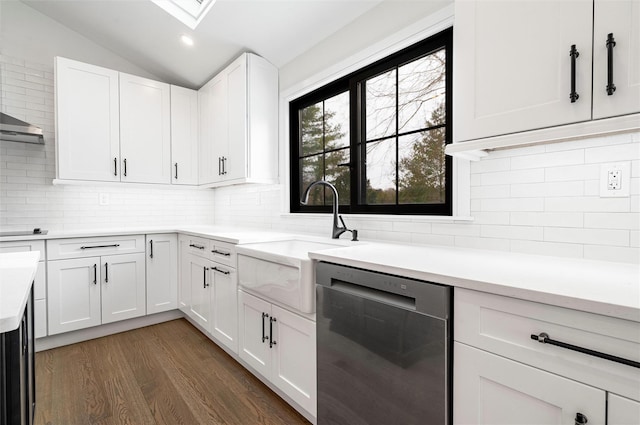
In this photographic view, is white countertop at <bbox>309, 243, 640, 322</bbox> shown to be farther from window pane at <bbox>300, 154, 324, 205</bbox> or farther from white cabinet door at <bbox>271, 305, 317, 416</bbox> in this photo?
window pane at <bbox>300, 154, 324, 205</bbox>

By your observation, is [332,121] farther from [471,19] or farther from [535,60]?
[535,60]

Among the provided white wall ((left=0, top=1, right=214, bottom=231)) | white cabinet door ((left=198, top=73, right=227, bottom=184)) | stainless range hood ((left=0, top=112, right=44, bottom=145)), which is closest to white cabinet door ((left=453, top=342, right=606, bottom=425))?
white cabinet door ((left=198, top=73, right=227, bottom=184))

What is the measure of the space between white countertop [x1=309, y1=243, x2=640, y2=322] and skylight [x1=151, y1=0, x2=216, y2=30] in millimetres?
2499

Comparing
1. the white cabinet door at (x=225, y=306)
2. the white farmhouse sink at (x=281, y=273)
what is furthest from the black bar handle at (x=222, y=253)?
the white farmhouse sink at (x=281, y=273)

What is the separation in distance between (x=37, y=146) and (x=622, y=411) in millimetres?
4193

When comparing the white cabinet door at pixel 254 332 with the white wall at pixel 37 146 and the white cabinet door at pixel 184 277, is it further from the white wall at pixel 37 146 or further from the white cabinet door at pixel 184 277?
the white wall at pixel 37 146

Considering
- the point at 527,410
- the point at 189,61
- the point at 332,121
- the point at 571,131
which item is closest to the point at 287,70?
the point at 332,121

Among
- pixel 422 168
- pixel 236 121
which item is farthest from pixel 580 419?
pixel 236 121

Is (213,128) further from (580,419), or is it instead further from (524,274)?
(580,419)

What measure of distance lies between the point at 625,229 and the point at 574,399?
2.42 feet

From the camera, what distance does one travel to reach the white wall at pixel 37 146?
285 cm

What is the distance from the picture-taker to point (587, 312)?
0.77m

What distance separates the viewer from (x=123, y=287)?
2885 mm

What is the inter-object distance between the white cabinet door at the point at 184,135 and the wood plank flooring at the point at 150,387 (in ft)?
5.73
